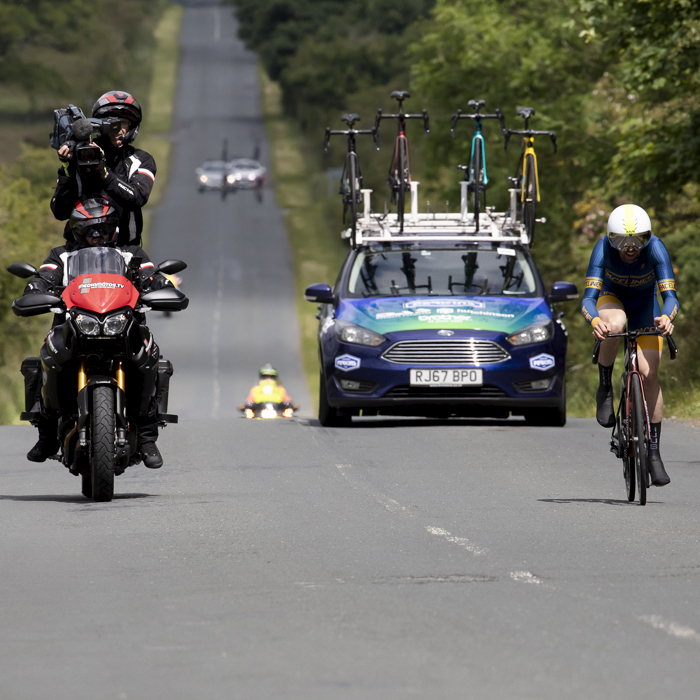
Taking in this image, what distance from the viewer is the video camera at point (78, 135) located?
988cm

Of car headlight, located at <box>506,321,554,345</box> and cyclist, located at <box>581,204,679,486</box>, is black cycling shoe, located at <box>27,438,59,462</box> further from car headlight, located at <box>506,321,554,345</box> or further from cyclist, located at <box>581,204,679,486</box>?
car headlight, located at <box>506,321,554,345</box>

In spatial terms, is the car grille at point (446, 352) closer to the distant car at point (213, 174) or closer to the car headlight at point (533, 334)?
the car headlight at point (533, 334)

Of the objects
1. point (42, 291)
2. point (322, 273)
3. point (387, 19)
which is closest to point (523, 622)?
point (42, 291)

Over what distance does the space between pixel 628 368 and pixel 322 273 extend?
2576 inches

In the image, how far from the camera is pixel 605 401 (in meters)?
10.5

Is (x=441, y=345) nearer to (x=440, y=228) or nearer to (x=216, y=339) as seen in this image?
(x=440, y=228)

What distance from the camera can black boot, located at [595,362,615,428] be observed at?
1037 centimetres

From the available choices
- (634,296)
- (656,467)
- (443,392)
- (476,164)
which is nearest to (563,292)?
(443,392)

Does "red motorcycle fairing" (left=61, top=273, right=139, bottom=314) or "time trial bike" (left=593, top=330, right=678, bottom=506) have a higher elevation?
"red motorcycle fairing" (left=61, top=273, right=139, bottom=314)

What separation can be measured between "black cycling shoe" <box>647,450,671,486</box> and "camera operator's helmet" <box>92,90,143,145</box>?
3.94m

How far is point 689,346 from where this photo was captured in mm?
23891

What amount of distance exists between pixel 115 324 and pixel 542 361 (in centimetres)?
734

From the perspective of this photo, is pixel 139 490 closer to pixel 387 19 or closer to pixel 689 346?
pixel 689 346

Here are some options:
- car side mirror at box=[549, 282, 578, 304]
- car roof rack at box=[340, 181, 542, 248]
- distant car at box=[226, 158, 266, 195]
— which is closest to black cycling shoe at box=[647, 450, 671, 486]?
car side mirror at box=[549, 282, 578, 304]
